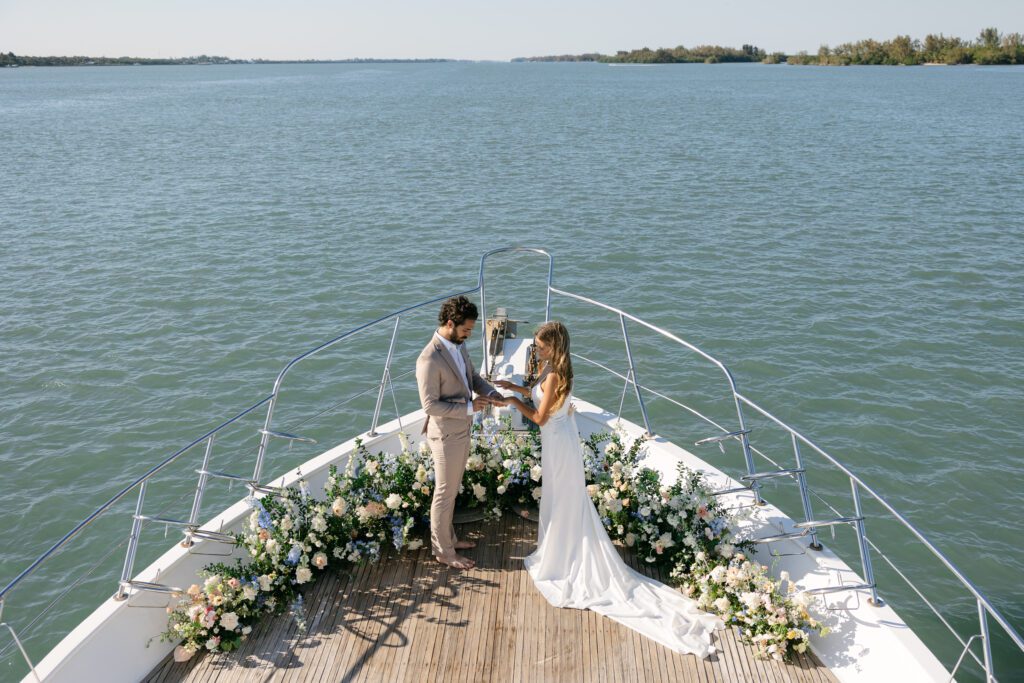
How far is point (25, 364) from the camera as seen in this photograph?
13.9 m

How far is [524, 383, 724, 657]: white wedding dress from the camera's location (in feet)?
17.0

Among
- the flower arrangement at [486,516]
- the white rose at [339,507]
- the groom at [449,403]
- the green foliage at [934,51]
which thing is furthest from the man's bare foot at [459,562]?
the green foliage at [934,51]

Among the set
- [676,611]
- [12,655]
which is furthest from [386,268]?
[676,611]

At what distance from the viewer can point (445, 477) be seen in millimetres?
5414

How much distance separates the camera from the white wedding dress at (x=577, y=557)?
204 inches

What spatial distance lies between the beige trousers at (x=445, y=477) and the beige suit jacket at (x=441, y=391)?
0.05 m

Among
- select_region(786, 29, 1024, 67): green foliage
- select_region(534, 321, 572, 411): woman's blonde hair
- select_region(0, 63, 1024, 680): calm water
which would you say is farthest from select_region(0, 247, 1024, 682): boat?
select_region(786, 29, 1024, 67): green foliage

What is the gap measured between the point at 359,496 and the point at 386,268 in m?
14.0

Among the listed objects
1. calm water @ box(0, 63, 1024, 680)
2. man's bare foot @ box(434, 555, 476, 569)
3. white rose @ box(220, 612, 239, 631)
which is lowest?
calm water @ box(0, 63, 1024, 680)

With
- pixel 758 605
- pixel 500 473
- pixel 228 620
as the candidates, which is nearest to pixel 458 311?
pixel 500 473

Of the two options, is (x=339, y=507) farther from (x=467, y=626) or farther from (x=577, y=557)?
(x=577, y=557)

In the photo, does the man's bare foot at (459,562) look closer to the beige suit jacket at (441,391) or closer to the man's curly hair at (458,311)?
the beige suit jacket at (441,391)

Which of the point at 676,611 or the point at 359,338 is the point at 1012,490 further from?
the point at 359,338

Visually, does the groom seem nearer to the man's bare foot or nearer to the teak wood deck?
the man's bare foot
